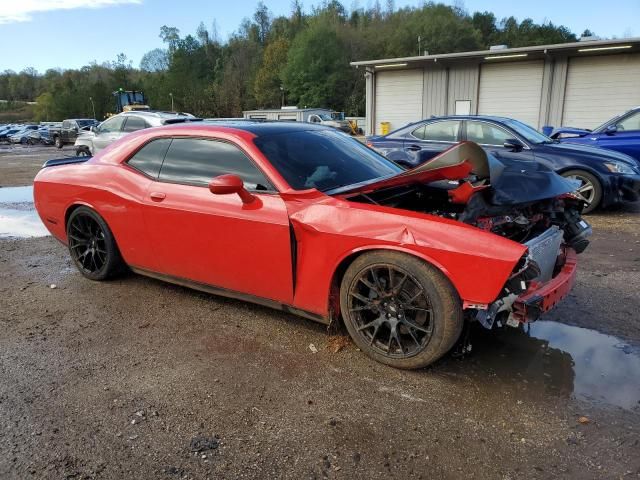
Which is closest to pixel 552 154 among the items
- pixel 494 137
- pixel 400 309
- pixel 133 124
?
pixel 494 137

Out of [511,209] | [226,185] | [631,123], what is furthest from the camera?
[631,123]

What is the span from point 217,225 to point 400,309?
57.0 inches

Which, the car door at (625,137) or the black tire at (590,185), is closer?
the black tire at (590,185)

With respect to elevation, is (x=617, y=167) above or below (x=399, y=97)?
below

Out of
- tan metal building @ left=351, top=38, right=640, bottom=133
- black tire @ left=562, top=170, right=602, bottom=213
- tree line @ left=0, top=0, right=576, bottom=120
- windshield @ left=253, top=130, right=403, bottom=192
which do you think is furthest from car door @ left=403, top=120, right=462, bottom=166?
tree line @ left=0, top=0, right=576, bottom=120

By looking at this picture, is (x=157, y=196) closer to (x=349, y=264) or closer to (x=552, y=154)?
(x=349, y=264)

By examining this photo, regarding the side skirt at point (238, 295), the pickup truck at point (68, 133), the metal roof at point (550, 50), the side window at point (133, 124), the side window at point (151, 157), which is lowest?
the pickup truck at point (68, 133)

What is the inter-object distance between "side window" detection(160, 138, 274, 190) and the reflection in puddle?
1.84 m

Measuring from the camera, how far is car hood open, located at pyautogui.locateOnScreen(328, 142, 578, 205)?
10.9 ft

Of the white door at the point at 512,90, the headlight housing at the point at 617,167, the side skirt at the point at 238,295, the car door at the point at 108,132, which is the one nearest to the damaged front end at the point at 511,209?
the side skirt at the point at 238,295

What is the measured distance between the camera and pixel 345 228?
3168mm

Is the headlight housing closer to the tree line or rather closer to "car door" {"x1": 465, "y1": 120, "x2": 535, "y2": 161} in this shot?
"car door" {"x1": 465, "y1": 120, "x2": 535, "y2": 161}

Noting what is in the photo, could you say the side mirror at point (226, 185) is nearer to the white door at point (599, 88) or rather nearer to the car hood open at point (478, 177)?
the car hood open at point (478, 177)

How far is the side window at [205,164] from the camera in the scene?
3656 millimetres
